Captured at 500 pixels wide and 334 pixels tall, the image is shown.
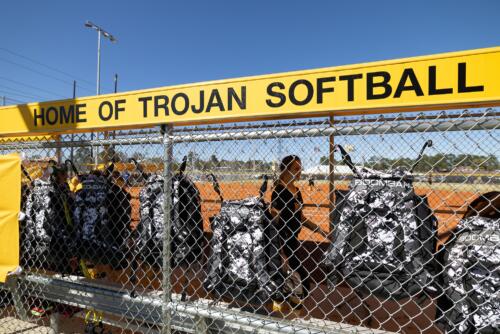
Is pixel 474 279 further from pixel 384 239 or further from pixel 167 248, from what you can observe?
pixel 167 248

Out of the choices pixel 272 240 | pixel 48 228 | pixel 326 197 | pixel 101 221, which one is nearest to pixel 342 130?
pixel 272 240

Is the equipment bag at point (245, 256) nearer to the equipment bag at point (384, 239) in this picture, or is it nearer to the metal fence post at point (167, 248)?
the metal fence post at point (167, 248)

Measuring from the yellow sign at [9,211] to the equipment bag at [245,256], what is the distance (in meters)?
1.60

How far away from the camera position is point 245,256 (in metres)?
2.27

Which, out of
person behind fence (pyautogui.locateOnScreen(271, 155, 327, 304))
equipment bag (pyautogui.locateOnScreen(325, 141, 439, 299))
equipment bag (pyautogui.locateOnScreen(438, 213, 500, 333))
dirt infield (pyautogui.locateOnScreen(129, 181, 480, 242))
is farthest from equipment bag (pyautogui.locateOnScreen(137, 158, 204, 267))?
equipment bag (pyautogui.locateOnScreen(438, 213, 500, 333))

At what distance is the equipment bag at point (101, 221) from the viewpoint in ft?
9.45

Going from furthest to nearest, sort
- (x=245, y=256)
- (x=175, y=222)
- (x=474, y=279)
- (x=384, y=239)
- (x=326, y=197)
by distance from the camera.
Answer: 1. (x=326, y=197)
2. (x=175, y=222)
3. (x=245, y=256)
4. (x=384, y=239)
5. (x=474, y=279)

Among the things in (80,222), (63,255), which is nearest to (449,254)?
(80,222)

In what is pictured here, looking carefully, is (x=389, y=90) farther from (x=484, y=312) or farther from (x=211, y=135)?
(x=484, y=312)

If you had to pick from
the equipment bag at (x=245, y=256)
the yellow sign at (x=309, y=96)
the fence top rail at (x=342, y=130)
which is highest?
the yellow sign at (x=309, y=96)

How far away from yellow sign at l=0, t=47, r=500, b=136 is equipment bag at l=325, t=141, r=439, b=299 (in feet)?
1.19

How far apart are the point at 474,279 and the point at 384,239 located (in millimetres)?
480

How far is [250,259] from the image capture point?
7.41ft

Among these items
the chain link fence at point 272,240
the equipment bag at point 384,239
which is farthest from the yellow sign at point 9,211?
the equipment bag at point 384,239
